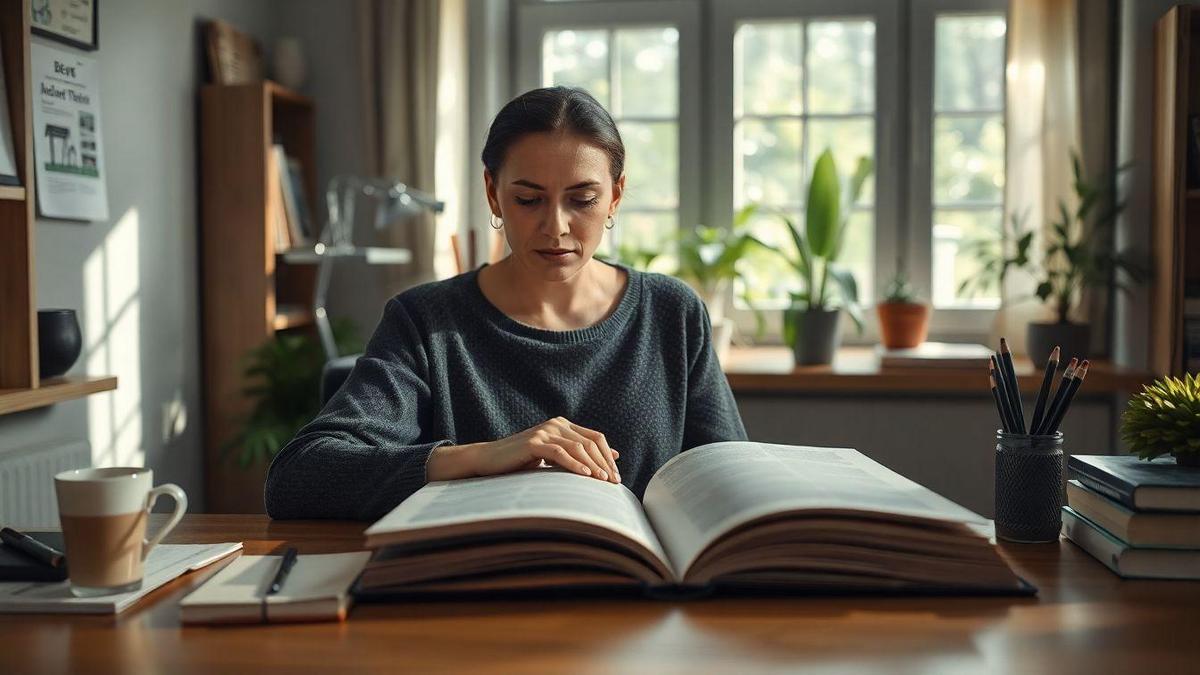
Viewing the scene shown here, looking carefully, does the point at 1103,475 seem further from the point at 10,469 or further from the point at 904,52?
the point at 904,52

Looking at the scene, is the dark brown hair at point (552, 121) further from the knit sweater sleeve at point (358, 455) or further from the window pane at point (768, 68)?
the window pane at point (768, 68)

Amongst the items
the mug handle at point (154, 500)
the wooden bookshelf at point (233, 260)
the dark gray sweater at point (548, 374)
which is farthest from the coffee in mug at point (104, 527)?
the wooden bookshelf at point (233, 260)

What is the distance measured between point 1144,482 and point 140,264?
249 centimetres

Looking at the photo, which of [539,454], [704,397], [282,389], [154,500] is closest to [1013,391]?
[539,454]

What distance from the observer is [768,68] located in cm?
346

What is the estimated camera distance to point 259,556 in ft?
3.41

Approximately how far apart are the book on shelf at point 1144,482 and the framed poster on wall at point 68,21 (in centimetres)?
228

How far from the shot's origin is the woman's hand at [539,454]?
115cm

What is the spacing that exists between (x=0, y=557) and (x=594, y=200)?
0.85m

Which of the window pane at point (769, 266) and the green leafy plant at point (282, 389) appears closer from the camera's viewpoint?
the green leafy plant at point (282, 389)

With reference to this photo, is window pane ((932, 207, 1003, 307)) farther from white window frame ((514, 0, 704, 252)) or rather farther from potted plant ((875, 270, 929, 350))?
white window frame ((514, 0, 704, 252))

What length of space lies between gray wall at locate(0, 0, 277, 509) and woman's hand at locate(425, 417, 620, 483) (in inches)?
63.5

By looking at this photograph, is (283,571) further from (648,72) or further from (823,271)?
(648,72)

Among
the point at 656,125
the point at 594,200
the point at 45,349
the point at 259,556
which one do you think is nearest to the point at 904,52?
the point at 656,125
